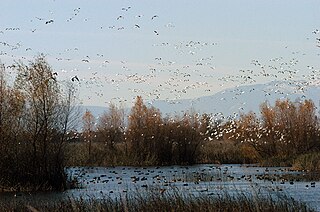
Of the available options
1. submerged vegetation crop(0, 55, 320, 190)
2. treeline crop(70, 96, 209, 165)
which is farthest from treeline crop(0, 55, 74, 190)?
treeline crop(70, 96, 209, 165)

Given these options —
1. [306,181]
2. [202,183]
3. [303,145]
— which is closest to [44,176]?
[202,183]

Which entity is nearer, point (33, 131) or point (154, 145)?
point (33, 131)

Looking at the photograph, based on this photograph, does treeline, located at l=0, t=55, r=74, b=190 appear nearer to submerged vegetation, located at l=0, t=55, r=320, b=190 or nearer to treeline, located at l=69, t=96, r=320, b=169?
submerged vegetation, located at l=0, t=55, r=320, b=190

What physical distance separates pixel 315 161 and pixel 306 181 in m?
10.3

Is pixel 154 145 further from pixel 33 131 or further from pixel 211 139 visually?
pixel 33 131

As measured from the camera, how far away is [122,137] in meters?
76.1

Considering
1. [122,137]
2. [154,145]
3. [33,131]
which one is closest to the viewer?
[33,131]

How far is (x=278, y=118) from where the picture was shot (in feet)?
239

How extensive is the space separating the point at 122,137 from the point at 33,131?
35626 millimetres

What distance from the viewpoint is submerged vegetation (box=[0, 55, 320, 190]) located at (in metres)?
39.8

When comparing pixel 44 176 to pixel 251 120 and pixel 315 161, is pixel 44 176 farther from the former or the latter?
pixel 251 120

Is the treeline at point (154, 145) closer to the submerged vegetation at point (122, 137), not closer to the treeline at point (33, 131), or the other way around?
the submerged vegetation at point (122, 137)

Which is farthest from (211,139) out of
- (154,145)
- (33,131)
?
(33,131)

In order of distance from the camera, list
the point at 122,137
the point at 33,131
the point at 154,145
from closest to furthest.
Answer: the point at 33,131 < the point at 154,145 < the point at 122,137
